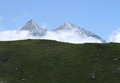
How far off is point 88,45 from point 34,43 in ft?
60.7

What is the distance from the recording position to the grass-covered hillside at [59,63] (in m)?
A: 62.8

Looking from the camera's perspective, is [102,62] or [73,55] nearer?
[102,62]

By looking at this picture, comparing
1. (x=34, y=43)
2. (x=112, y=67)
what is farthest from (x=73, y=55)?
(x=34, y=43)

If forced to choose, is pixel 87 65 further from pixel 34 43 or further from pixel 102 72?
pixel 34 43

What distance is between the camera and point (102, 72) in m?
64.8

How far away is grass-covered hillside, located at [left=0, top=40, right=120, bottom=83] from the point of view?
6275cm

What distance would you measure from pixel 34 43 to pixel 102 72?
105ft

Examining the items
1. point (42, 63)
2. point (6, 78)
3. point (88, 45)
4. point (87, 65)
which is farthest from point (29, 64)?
point (88, 45)

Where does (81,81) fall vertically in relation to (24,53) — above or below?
below

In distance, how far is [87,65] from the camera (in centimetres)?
6912

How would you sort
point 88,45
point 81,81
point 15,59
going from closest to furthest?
point 81,81, point 15,59, point 88,45

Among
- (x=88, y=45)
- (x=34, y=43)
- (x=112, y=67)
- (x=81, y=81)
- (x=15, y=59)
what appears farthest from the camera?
Result: (x=34, y=43)

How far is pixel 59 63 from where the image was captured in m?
70.8

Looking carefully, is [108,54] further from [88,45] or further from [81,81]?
[81,81]
